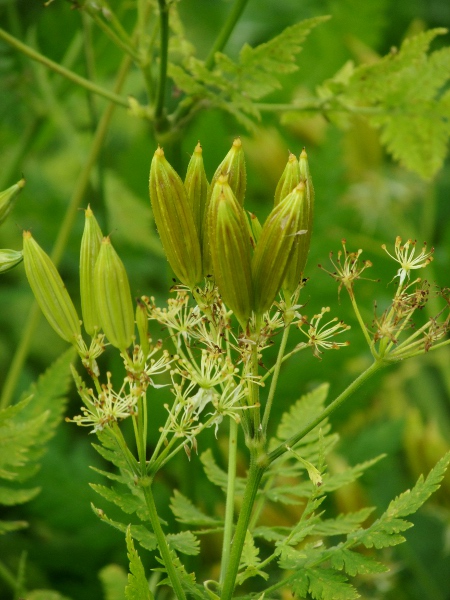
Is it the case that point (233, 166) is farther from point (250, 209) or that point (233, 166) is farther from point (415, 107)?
point (250, 209)

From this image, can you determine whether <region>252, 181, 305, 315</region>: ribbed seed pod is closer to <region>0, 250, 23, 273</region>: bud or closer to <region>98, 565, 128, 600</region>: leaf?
<region>0, 250, 23, 273</region>: bud

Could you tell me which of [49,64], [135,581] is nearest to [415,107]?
[49,64]

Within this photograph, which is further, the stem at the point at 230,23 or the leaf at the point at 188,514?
the stem at the point at 230,23

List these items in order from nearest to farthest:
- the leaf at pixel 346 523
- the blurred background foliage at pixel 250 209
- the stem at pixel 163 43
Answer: the leaf at pixel 346 523, the stem at pixel 163 43, the blurred background foliage at pixel 250 209

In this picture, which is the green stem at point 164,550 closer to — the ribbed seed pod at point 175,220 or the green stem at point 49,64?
the ribbed seed pod at point 175,220

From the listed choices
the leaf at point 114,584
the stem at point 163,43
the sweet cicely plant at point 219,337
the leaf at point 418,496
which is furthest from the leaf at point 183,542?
the stem at point 163,43

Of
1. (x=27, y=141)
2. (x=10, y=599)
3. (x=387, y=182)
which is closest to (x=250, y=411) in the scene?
(x=10, y=599)
